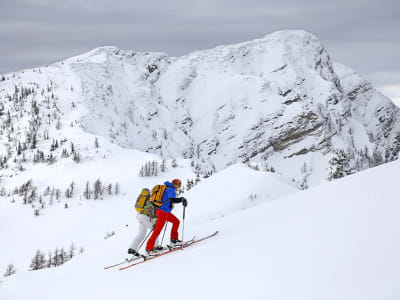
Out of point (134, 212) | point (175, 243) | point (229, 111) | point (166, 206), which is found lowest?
point (134, 212)

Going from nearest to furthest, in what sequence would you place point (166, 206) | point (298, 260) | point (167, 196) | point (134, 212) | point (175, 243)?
point (298, 260) → point (167, 196) → point (166, 206) → point (175, 243) → point (134, 212)

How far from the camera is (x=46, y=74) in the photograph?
314 feet

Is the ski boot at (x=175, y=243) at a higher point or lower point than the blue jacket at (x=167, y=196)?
lower

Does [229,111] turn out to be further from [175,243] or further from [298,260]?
[298,260]

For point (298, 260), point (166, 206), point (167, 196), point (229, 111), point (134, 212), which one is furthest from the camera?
point (229, 111)

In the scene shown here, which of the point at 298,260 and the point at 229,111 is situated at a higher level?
the point at 298,260

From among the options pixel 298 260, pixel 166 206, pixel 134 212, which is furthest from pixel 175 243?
pixel 134 212

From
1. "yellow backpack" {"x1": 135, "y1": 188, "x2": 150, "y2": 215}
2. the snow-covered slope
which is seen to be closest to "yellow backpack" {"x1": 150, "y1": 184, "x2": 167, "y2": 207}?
"yellow backpack" {"x1": 135, "y1": 188, "x2": 150, "y2": 215}

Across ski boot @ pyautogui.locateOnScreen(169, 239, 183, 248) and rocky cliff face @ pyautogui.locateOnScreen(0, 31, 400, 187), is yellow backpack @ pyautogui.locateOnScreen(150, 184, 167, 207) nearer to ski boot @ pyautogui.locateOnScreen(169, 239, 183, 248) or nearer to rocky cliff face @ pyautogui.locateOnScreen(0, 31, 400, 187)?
ski boot @ pyautogui.locateOnScreen(169, 239, 183, 248)

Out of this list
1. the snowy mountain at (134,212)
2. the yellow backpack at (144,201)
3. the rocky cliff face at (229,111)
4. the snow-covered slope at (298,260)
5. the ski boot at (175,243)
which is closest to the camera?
the snow-covered slope at (298,260)

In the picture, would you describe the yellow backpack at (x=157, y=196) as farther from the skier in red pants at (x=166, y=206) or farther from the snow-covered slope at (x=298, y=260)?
the snow-covered slope at (x=298, y=260)

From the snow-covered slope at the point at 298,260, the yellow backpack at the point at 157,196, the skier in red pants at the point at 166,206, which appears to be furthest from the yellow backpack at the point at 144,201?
the snow-covered slope at the point at 298,260

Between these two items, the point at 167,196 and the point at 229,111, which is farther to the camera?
the point at 229,111

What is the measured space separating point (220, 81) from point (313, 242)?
180331mm
